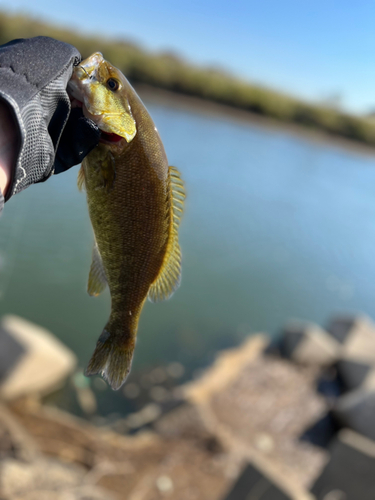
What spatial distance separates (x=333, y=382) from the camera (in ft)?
29.1

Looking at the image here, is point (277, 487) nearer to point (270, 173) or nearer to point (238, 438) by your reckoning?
point (238, 438)

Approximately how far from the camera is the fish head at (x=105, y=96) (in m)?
1.64

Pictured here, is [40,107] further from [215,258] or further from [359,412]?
[215,258]

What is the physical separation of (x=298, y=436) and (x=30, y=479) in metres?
4.51

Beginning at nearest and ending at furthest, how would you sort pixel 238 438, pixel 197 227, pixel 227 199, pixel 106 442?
pixel 106 442, pixel 238 438, pixel 197 227, pixel 227 199

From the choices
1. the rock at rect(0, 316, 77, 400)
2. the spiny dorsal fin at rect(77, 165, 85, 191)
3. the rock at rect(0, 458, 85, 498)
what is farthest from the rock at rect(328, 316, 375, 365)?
the spiny dorsal fin at rect(77, 165, 85, 191)

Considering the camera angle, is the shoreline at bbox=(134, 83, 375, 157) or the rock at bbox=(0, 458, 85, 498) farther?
Answer: the shoreline at bbox=(134, 83, 375, 157)

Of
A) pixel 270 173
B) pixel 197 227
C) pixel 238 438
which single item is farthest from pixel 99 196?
pixel 270 173

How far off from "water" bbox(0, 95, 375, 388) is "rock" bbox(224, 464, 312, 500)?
4.09 metres

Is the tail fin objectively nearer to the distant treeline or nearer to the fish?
the fish

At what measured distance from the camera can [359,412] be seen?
705 cm

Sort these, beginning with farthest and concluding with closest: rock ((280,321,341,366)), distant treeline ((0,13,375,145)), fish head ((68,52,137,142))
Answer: distant treeline ((0,13,375,145))
rock ((280,321,341,366))
fish head ((68,52,137,142))

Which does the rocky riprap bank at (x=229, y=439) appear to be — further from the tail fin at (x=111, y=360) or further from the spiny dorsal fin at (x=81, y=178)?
the spiny dorsal fin at (x=81, y=178)

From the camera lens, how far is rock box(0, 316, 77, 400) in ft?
21.5
